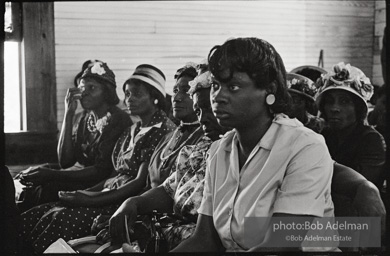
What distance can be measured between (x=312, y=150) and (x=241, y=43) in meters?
0.39

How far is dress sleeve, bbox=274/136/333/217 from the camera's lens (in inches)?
59.4

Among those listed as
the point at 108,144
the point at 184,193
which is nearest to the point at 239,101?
the point at 184,193

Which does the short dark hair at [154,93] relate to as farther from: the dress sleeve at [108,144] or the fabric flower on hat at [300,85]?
the fabric flower on hat at [300,85]

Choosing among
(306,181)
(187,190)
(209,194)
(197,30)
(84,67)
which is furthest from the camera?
(84,67)

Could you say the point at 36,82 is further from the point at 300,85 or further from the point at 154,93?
the point at 300,85

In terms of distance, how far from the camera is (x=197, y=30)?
3.17 metres

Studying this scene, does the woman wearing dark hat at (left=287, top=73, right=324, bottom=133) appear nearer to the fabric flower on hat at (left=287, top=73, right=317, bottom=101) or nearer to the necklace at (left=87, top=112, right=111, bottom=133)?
the fabric flower on hat at (left=287, top=73, right=317, bottom=101)

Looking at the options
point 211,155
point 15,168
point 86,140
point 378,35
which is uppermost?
point 378,35

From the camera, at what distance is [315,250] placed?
1.69 m

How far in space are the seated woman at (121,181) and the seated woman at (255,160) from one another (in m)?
1.27

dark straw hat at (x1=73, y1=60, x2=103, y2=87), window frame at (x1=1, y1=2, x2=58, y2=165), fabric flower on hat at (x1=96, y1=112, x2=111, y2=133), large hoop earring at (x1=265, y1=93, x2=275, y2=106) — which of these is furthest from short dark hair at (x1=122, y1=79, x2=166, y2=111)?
large hoop earring at (x1=265, y1=93, x2=275, y2=106)

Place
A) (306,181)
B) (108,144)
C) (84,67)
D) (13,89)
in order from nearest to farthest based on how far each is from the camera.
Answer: (306,181), (108,144), (13,89), (84,67)

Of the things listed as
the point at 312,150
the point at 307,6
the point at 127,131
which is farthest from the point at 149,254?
the point at 307,6

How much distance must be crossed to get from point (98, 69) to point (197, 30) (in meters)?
0.89
